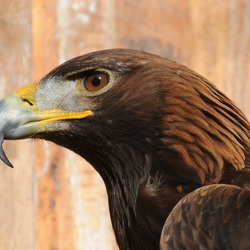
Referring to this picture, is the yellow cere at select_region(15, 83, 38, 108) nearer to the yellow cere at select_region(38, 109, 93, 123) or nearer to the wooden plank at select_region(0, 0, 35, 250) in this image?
the yellow cere at select_region(38, 109, 93, 123)

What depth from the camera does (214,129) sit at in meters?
3.53

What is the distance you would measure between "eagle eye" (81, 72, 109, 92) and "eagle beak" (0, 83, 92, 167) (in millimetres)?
77

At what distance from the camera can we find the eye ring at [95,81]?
3.61 meters

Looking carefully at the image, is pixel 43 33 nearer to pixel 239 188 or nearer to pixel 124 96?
pixel 124 96

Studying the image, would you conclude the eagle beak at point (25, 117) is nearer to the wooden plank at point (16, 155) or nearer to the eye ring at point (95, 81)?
the eye ring at point (95, 81)

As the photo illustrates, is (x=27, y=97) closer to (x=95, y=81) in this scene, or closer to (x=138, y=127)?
(x=95, y=81)

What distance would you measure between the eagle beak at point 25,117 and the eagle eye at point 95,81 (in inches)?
3.0

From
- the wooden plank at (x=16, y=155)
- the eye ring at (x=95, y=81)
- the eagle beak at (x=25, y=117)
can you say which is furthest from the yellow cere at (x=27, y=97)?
the wooden plank at (x=16, y=155)

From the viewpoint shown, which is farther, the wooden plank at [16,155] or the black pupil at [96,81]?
the wooden plank at [16,155]

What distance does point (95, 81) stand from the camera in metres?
3.61

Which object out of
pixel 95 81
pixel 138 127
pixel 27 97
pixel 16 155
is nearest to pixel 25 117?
pixel 27 97

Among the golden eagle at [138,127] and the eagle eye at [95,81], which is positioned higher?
the eagle eye at [95,81]

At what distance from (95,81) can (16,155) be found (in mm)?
957

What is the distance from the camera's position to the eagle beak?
3537 millimetres
